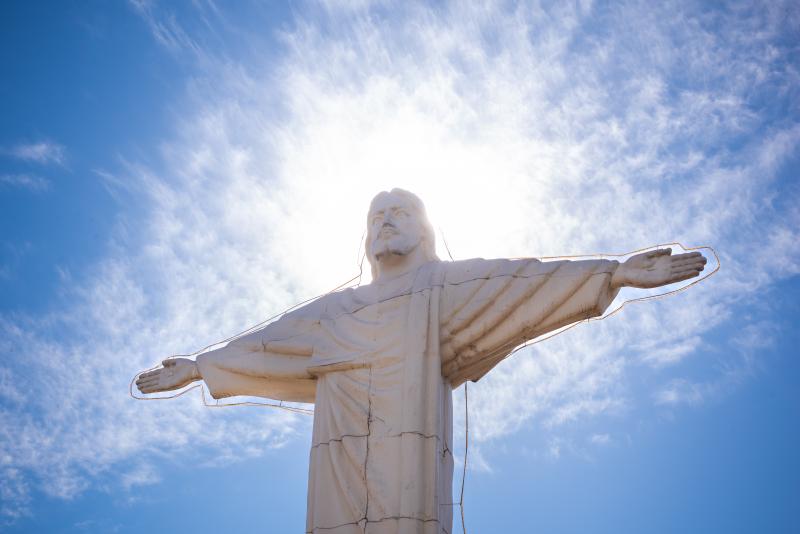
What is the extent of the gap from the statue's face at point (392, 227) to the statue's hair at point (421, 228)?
0.14 ft

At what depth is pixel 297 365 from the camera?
477 inches

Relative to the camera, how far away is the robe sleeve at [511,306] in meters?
11.1

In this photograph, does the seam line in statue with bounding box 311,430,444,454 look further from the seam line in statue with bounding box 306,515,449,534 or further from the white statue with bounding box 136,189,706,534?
the seam line in statue with bounding box 306,515,449,534

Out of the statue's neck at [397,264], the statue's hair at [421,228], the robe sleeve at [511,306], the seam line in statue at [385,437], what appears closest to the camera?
the seam line in statue at [385,437]

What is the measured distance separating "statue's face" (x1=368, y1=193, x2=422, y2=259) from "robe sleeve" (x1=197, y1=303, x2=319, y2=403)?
1170 mm

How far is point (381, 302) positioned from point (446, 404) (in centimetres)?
152

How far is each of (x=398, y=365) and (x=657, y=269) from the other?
2.99 m

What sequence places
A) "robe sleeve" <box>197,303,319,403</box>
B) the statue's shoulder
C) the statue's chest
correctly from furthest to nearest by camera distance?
1. "robe sleeve" <box>197,303,319,403</box>
2. the statue's shoulder
3. the statue's chest

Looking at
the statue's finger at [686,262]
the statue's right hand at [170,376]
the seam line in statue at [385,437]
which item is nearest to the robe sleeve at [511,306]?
the statue's finger at [686,262]

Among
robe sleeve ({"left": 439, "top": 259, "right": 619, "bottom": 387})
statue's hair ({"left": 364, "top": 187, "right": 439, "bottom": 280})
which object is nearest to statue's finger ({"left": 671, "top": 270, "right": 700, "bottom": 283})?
robe sleeve ({"left": 439, "top": 259, "right": 619, "bottom": 387})

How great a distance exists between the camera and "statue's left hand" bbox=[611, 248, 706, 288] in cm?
1075

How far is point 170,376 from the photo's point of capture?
1299 cm

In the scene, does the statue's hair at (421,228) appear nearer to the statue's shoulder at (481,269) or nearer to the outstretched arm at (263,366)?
the statue's shoulder at (481,269)

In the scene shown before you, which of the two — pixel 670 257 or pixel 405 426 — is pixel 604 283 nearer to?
pixel 670 257
